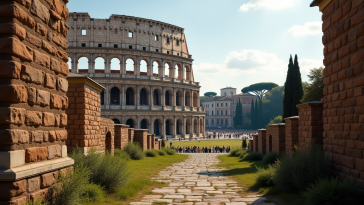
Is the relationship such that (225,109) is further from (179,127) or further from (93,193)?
(93,193)

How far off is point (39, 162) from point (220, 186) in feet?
20.8

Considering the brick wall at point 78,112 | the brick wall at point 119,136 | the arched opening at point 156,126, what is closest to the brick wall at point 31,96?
the brick wall at point 78,112

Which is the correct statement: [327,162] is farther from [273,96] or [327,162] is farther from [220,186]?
[273,96]

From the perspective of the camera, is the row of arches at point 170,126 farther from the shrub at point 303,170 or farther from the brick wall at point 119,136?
the shrub at point 303,170

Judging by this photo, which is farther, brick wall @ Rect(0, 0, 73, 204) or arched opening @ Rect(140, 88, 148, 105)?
arched opening @ Rect(140, 88, 148, 105)

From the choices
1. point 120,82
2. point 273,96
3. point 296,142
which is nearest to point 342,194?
point 296,142

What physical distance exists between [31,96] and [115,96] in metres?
44.4

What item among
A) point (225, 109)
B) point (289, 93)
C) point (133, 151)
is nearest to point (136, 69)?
point (289, 93)

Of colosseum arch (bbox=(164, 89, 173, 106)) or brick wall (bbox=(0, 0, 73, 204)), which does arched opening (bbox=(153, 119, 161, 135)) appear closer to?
colosseum arch (bbox=(164, 89, 173, 106))

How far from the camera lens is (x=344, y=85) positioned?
21.6ft

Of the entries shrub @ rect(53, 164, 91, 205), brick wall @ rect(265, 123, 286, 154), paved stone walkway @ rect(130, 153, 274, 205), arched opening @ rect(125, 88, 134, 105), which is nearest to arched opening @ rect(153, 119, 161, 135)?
arched opening @ rect(125, 88, 134, 105)

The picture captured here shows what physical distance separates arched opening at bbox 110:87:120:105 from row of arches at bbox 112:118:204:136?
2.76 m

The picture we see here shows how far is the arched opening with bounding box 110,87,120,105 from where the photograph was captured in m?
47.8

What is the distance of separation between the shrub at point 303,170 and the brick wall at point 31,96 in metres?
4.98
